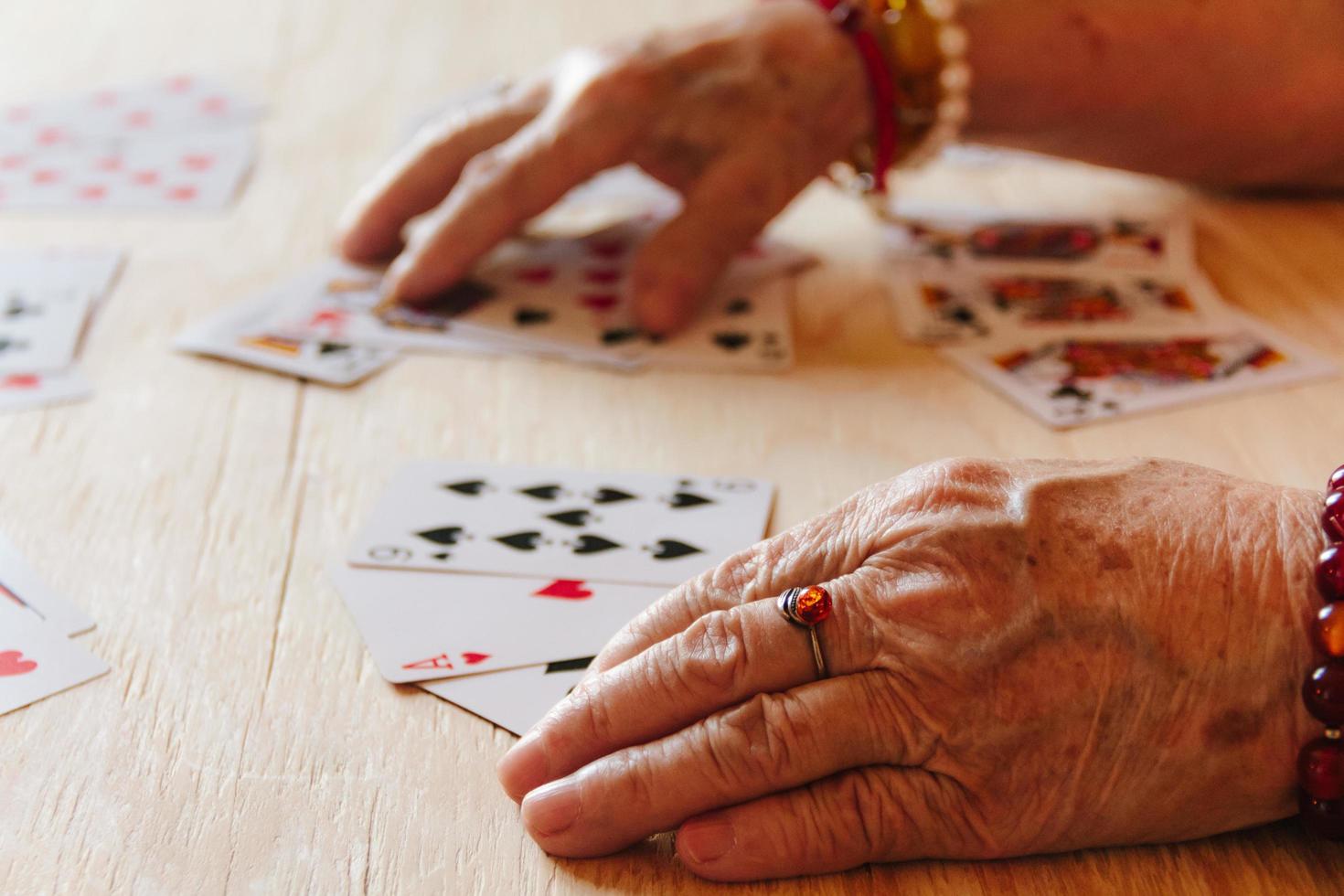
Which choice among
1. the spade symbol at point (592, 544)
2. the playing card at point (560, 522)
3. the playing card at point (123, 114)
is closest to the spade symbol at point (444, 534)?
the playing card at point (560, 522)

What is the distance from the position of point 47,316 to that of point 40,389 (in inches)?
6.7

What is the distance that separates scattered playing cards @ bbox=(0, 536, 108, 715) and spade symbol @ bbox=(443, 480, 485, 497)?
1.07ft

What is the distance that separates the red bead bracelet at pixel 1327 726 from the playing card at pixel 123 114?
174 cm

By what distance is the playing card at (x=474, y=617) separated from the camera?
99 centimetres

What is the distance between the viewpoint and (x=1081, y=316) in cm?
153

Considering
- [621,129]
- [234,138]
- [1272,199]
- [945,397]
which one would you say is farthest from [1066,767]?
[234,138]

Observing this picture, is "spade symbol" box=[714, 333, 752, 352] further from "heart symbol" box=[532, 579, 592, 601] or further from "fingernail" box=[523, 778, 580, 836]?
"fingernail" box=[523, 778, 580, 836]

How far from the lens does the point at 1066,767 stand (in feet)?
2.67

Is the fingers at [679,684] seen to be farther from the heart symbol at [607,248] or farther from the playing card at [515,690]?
the heart symbol at [607,248]

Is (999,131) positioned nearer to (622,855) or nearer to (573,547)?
(573,547)

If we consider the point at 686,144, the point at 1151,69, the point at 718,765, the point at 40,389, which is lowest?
the point at 40,389

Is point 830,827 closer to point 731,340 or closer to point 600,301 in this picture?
point 731,340

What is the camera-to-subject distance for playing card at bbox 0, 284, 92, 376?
4.63 feet

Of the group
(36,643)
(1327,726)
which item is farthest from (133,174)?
(1327,726)
